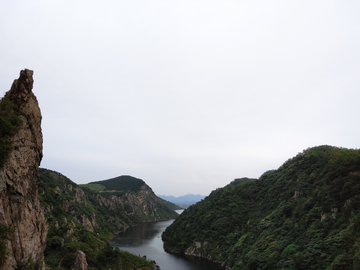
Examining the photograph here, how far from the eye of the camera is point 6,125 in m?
17.6

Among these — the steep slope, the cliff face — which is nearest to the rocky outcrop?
the steep slope

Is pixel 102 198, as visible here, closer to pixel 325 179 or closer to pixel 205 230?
pixel 205 230

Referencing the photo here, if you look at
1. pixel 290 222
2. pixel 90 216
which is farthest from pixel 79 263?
pixel 90 216

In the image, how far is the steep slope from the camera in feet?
139

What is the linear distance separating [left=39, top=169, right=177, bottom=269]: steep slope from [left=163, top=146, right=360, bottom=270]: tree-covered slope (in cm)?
2622

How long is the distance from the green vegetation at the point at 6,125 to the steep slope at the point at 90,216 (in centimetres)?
2721

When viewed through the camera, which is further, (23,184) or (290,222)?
(290,222)

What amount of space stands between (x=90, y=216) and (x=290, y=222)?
8494cm

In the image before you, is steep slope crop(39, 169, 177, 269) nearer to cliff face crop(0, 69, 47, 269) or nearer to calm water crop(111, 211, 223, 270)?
calm water crop(111, 211, 223, 270)

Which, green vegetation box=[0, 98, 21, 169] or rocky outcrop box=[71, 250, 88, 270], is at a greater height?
green vegetation box=[0, 98, 21, 169]

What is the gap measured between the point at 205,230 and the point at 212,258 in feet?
35.9

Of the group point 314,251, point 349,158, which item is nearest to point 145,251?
point 314,251

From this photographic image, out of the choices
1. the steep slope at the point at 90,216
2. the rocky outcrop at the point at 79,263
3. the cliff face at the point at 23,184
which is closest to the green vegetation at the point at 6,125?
the cliff face at the point at 23,184

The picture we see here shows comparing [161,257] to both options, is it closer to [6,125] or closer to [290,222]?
[290,222]
